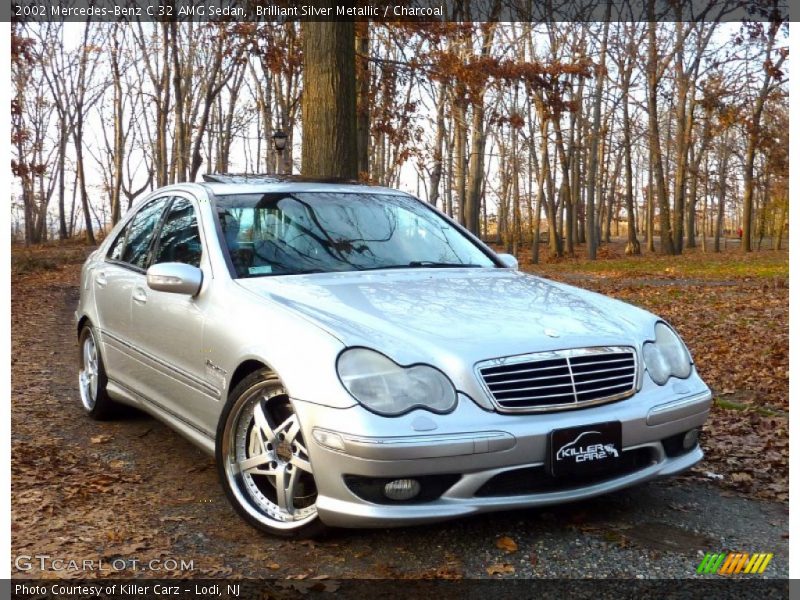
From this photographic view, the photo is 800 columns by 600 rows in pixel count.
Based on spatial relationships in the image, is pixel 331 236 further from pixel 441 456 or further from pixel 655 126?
pixel 655 126

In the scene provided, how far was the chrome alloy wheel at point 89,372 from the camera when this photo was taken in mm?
5848

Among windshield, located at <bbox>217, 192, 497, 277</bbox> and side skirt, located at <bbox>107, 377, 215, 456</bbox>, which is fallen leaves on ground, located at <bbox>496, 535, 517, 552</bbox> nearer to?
side skirt, located at <bbox>107, 377, 215, 456</bbox>

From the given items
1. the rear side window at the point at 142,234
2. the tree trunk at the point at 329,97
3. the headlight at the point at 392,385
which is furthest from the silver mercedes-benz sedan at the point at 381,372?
the tree trunk at the point at 329,97

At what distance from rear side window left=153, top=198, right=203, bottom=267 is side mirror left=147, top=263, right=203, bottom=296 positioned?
0.84ft

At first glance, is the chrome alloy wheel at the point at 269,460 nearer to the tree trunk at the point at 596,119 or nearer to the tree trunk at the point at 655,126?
the tree trunk at the point at 596,119

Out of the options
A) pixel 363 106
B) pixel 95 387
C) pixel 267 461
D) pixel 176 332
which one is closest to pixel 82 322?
pixel 95 387

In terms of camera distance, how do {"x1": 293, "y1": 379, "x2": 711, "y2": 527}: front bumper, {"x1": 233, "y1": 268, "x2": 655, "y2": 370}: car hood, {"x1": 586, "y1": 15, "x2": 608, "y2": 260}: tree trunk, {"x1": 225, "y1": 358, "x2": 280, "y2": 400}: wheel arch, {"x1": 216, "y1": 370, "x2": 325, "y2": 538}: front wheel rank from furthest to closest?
{"x1": 586, "y1": 15, "x2": 608, "y2": 260}: tree trunk → {"x1": 225, "y1": 358, "x2": 280, "y2": 400}: wheel arch → {"x1": 216, "y1": 370, "x2": 325, "y2": 538}: front wheel → {"x1": 233, "y1": 268, "x2": 655, "y2": 370}: car hood → {"x1": 293, "y1": 379, "x2": 711, "y2": 527}: front bumper

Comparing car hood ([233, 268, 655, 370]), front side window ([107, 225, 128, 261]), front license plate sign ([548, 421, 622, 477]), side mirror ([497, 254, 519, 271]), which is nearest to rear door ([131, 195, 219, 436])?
car hood ([233, 268, 655, 370])

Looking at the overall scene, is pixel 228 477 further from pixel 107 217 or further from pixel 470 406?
pixel 107 217

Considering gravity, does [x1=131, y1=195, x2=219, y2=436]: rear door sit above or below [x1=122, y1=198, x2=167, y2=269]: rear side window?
below

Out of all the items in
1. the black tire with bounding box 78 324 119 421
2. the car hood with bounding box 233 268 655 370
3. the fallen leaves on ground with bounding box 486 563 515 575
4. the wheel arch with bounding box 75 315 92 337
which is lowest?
the fallen leaves on ground with bounding box 486 563 515 575

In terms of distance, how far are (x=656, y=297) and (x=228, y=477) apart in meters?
12.2

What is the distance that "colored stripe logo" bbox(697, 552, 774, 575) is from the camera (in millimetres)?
3404

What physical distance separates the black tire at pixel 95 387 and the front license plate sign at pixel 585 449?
3.45 meters
